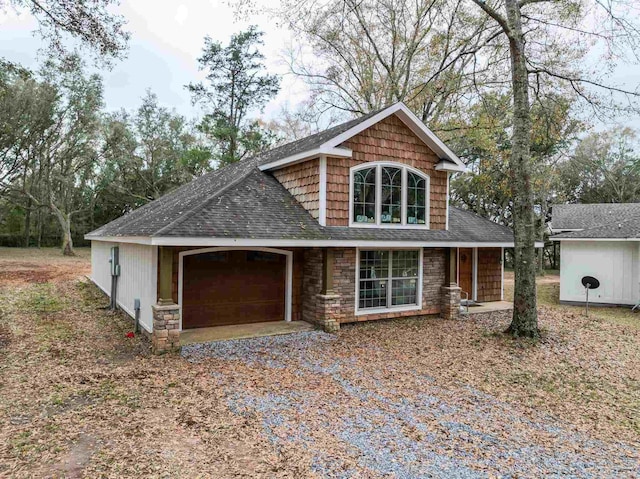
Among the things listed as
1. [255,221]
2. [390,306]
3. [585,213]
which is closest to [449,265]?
[390,306]

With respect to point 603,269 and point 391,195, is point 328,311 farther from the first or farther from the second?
point 603,269

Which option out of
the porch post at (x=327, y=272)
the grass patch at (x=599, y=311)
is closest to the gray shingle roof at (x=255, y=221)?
the porch post at (x=327, y=272)

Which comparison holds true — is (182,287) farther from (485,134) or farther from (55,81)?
(55,81)

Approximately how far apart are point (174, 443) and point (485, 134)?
640 inches

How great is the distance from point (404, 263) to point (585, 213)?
16288mm

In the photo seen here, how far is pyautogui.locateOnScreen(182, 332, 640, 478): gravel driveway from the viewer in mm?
4031

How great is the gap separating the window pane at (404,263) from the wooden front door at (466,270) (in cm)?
335

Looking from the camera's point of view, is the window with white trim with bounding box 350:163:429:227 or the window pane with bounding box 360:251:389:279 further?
the window pane with bounding box 360:251:389:279

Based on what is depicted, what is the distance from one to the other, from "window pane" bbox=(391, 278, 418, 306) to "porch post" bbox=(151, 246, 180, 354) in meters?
5.84

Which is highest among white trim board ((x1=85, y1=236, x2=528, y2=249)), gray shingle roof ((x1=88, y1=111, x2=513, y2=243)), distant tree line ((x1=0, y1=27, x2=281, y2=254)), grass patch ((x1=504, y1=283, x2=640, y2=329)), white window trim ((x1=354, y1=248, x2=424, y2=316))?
distant tree line ((x1=0, y1=27, x2=281, y2=254))

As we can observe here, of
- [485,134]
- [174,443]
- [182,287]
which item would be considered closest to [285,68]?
[485,134]

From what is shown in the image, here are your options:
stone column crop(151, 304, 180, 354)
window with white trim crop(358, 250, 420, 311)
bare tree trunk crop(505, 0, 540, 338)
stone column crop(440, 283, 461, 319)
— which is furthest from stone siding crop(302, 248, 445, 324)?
stone column crop(151, 304, 180, 354)

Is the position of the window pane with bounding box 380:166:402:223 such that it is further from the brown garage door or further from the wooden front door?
the wooden front door

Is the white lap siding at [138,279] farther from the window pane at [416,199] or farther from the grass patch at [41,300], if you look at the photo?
the window pane at [416,199]
